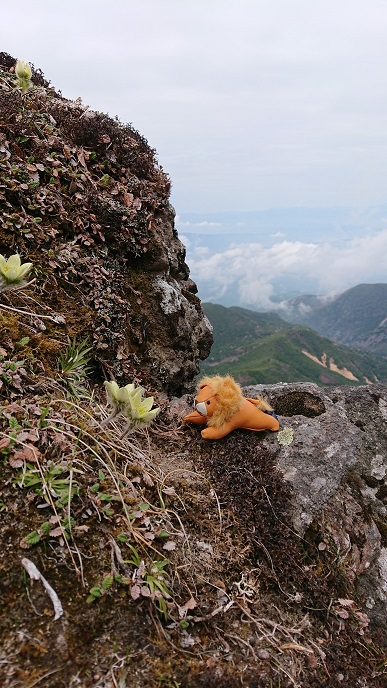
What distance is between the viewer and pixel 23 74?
19.8 feet

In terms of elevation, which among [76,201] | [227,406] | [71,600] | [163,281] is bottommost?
[71,600]

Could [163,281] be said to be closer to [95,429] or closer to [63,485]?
[95,429]

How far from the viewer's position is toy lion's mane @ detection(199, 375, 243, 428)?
15.1 feet

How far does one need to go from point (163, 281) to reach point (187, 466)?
9.42ft

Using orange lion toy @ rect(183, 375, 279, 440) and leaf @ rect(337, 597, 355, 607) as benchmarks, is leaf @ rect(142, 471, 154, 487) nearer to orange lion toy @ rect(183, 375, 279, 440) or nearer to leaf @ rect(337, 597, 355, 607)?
orange lion toy @ rect(183, 375, 279, 440)

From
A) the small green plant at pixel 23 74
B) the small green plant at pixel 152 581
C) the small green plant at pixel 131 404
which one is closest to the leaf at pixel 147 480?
the small green plant at pixel 131 404

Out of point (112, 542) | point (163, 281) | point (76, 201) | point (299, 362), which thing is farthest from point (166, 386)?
point (299, 362)

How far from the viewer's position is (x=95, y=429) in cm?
364

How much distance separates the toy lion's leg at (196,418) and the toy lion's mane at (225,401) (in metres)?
0.12

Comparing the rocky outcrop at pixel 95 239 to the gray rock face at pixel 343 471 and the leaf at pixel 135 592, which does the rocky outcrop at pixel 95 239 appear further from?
the leaf at pixel 135 592

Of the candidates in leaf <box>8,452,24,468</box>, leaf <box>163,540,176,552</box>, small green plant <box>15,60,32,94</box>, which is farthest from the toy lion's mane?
small green plant <box>15,60,32,94</box>

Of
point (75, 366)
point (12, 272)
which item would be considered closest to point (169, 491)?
point (75, 366)

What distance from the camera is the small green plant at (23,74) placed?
19.6 feet

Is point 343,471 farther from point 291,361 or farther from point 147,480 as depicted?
point 291,361
